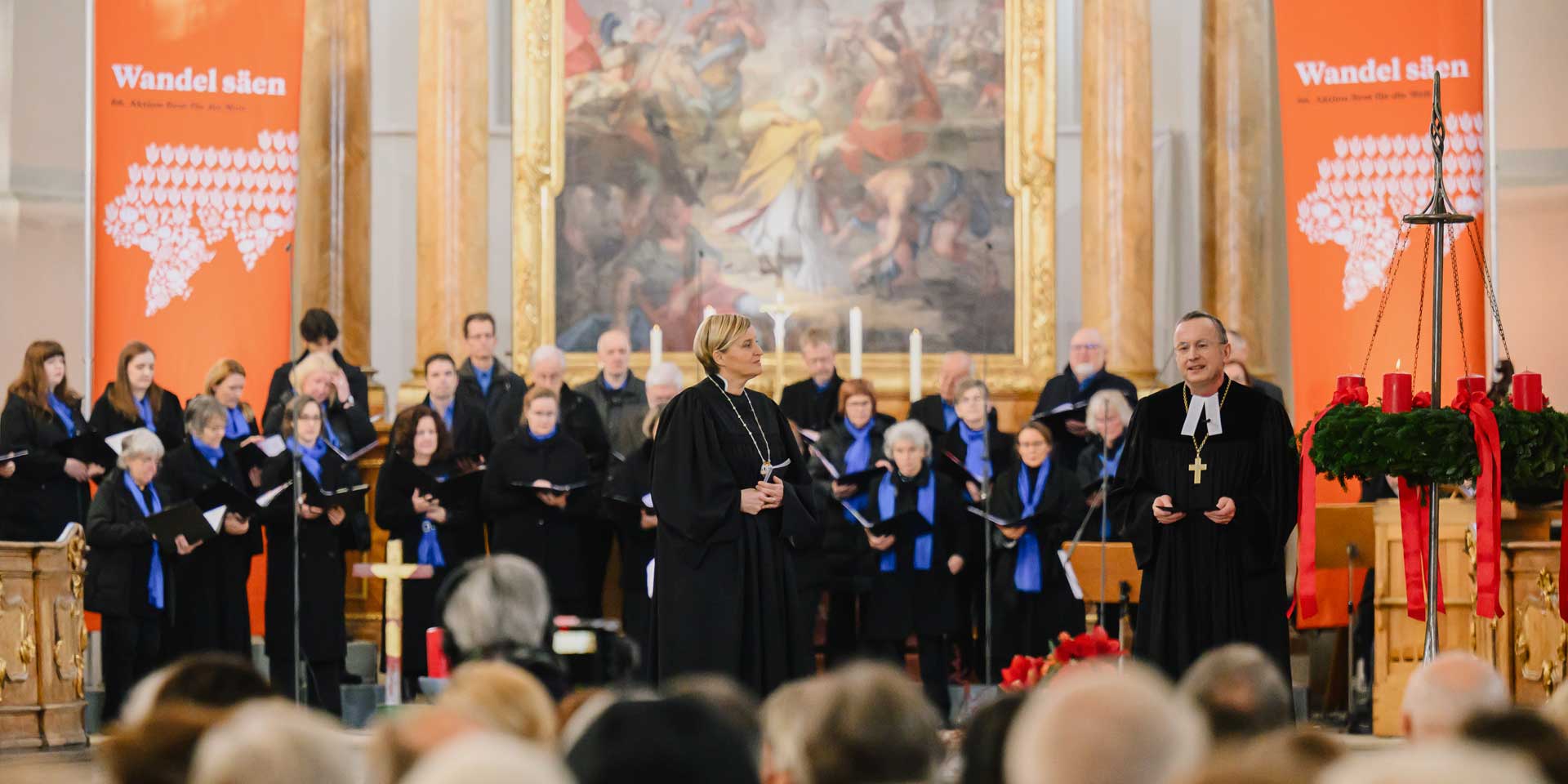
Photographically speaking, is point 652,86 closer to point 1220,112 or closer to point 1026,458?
point 1220,112

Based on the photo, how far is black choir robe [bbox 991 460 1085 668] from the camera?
416 inches

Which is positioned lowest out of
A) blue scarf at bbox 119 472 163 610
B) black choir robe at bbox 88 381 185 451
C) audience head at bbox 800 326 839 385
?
blue scarf at bbox 119 472 163 610

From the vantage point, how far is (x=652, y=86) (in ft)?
47.0

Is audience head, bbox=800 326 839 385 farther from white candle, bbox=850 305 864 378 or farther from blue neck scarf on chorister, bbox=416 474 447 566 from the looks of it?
blue neck scarf on chorister, bbox=416 474 447 566

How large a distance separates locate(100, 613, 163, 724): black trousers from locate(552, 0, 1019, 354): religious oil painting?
4.50 metres

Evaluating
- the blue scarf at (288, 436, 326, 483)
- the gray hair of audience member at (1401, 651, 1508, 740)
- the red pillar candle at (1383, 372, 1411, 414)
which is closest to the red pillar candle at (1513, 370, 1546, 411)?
the red pillar candle at (1383, 372, 1411, 414)

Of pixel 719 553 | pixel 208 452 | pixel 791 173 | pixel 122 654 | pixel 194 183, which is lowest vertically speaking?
pixel 122 654

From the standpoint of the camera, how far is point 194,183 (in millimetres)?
12609

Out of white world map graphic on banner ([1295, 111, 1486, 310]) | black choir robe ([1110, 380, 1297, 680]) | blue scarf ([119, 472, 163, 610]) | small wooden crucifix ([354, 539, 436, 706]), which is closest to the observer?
black choir robe ([1110, 380, 1297, 680])

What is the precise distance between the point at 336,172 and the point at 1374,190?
700 cm

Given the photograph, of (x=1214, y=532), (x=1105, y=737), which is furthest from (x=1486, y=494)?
(x=1105, y=737)

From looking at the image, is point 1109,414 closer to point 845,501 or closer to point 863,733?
point 845,501

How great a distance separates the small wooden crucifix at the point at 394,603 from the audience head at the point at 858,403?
8.62 feet

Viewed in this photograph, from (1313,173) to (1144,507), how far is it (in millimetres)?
5687
